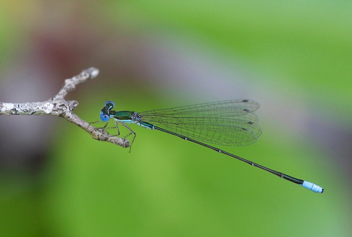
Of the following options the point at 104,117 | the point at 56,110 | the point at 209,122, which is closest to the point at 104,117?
the point at 104,117

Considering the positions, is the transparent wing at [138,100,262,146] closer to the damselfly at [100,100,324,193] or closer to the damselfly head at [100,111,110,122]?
the damselfly at [100,100,324,193]

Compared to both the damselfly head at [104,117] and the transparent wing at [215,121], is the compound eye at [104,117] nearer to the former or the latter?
the damselfly head at [104,117]

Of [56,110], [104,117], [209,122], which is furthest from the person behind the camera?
[209,122]

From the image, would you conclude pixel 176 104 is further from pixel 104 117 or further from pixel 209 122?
pixel 104 117

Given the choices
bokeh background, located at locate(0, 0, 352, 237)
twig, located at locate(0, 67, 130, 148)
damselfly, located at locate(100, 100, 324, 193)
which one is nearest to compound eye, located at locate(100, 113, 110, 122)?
damselfly, located at locate(100, 100, 324, 193)

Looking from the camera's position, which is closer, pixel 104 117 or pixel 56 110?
pixel 56 110
